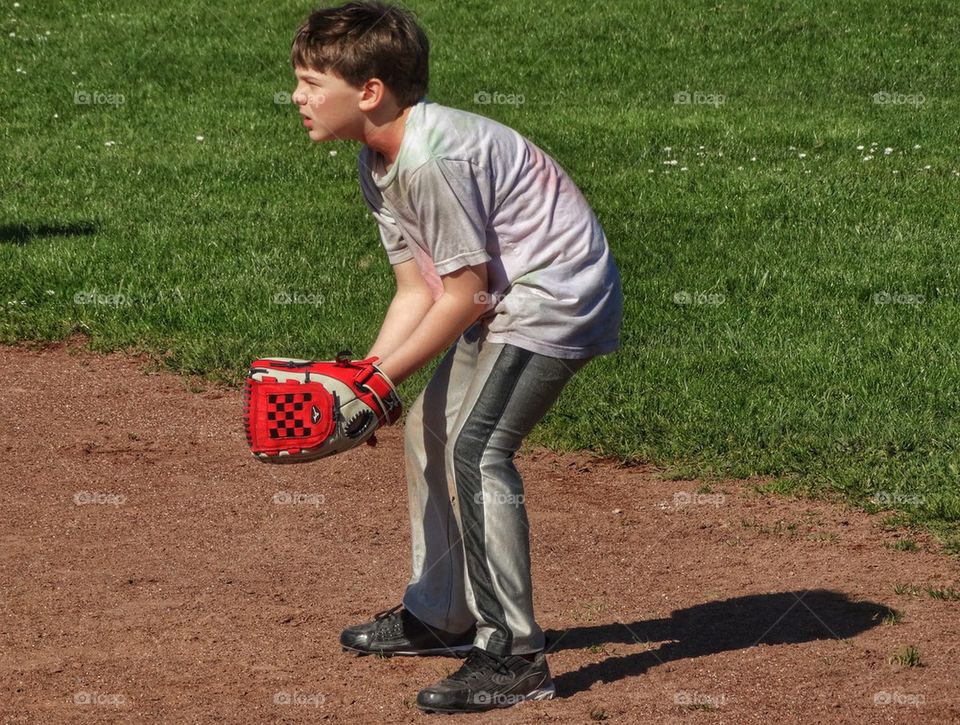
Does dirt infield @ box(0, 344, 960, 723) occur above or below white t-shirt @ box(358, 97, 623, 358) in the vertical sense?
below

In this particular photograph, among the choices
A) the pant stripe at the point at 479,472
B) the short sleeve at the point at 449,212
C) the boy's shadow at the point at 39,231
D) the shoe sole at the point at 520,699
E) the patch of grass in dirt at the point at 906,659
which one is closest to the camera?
the short sleeve at the point at 449,212

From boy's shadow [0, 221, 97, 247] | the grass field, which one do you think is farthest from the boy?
boy's shadow [0, 221, 97, 247]

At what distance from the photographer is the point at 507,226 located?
3.84 metres

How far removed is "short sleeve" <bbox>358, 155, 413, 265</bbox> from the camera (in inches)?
159

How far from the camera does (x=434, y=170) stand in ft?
12.0

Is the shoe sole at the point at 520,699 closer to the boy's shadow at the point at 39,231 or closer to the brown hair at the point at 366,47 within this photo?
the brown hair at the point at 366,47

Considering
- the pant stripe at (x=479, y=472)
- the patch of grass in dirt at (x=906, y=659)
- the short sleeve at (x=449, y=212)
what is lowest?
the patch of grass in dirt at (x=906, y=659)

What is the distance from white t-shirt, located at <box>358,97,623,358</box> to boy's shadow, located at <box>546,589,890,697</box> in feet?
3.45

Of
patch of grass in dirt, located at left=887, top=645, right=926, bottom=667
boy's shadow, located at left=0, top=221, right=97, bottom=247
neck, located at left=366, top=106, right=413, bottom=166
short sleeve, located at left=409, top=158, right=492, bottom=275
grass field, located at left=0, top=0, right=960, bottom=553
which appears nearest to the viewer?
short sleeve, located at left=409, top=158, right=492, bottom=275

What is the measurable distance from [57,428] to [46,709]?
2.86 m

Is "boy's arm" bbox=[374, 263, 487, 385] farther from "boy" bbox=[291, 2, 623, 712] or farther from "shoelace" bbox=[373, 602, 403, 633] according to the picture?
"shoelace" bbox=[373, 602, 403, 633]

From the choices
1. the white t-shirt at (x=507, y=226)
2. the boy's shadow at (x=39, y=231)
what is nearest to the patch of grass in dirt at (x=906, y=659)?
the white t-shirt at (x=507, y=226)

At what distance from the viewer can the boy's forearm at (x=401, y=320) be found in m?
4.19

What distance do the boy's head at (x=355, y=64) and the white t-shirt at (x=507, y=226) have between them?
0.31 feet
